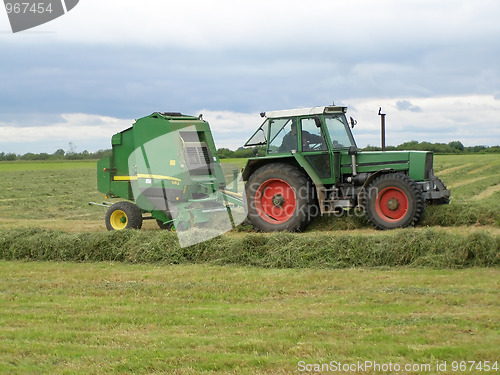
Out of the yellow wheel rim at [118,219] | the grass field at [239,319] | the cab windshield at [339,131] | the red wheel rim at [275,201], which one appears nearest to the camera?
the grass field at [239,319]

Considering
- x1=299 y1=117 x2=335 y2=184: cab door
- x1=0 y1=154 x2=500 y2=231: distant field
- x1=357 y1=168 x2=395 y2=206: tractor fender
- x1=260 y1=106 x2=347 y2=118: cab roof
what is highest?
x1=260 y1=106 x2=347 y2=118: cab roof

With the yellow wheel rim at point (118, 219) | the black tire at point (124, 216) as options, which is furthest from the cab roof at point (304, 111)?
the yellow wheel rim at point (118, 219)

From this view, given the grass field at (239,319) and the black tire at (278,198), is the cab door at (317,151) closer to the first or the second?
the black tire at (278,198)

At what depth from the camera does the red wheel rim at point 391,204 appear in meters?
11.6

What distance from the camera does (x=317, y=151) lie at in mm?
12242

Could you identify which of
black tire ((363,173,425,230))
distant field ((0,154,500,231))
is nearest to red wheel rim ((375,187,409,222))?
black tire ((363,173,425,230))

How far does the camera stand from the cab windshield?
40.5ft

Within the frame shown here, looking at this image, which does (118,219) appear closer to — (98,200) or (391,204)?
(391,204)

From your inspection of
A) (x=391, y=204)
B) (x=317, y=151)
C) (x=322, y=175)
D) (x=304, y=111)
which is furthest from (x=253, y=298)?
(x=304, y=111)

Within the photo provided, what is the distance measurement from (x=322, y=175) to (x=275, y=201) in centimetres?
104

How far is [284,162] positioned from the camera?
12547mm

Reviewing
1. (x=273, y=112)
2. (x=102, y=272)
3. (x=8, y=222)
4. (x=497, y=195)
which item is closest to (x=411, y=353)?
(x=102, y=272)

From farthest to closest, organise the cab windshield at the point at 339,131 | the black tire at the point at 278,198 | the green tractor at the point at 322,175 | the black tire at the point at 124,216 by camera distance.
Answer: the black tire at the point at 124,216 < the cab windshield at the point at 339,131 < the black tire at the point at 278,198 < the green tractor at the point at 322,175

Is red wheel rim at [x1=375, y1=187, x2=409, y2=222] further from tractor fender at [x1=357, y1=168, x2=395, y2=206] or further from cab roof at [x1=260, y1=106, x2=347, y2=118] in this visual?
cab roof at [x1=260, y1=106, x2=347, y2=118]
